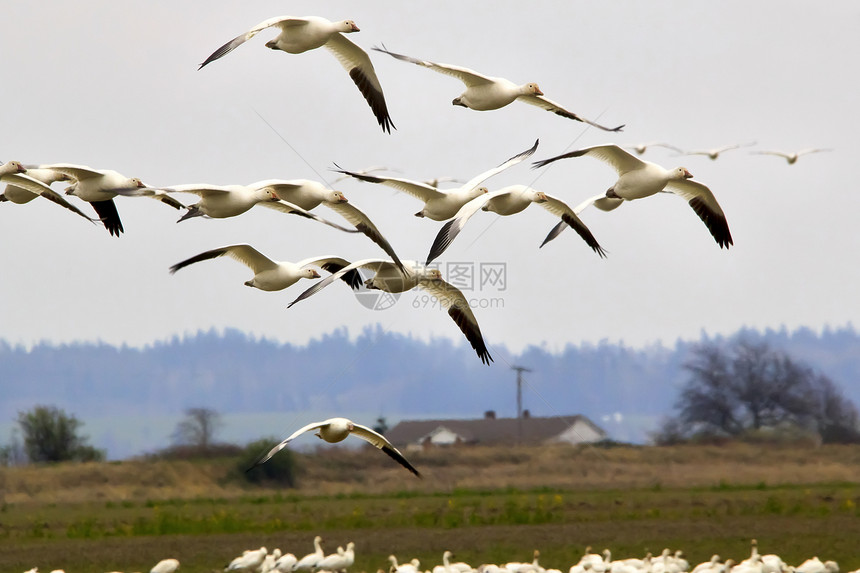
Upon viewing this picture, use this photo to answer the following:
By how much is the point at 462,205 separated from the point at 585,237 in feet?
8.59

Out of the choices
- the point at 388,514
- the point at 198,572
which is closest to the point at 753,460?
the point at 388,514

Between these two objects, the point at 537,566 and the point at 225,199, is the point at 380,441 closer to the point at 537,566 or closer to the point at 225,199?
the point at 225,199

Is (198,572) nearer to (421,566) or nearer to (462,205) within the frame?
(421,566)

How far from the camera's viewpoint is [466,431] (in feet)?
132

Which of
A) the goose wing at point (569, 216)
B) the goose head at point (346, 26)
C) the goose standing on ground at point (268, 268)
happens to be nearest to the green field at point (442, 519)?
the goose wing at point (569, 216)

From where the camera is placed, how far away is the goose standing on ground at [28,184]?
1259cm

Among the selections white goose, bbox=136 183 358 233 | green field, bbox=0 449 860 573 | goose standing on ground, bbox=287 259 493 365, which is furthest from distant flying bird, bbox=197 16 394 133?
green field, bbox=0 449 860 573

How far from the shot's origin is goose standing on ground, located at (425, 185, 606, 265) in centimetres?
1199

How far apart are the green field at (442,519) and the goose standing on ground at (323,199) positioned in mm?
9132

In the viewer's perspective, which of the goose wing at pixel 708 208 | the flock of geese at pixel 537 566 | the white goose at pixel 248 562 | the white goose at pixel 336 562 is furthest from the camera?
the white goose at pixel 336 562

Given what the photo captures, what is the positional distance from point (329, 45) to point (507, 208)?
122 inches

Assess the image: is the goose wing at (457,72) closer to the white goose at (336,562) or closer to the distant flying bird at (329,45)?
the distant flying bird at (329,45)

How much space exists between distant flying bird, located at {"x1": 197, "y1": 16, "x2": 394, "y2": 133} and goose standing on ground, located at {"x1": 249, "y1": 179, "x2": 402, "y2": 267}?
57.7 inches

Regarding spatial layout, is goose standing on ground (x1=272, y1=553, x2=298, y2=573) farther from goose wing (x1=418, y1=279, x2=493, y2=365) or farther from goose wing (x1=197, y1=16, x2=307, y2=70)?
goose wing (x1=197, y1=16, x2=307, y2=70)
